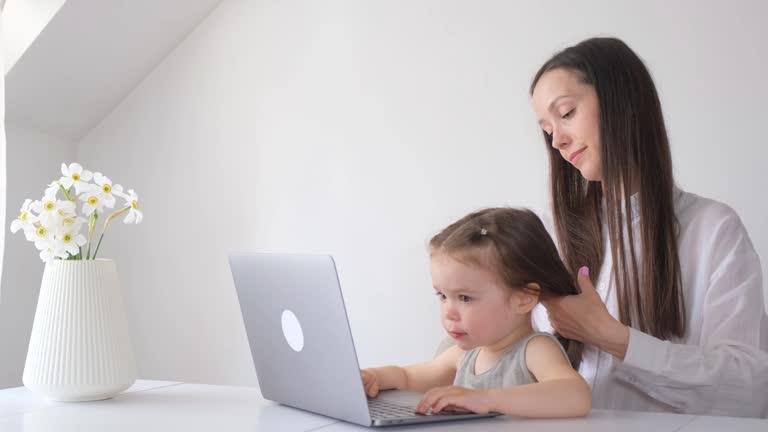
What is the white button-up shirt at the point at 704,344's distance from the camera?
129 cm

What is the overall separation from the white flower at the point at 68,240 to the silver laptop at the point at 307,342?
0.27 metres

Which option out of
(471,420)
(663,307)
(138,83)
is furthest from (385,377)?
(138,83)

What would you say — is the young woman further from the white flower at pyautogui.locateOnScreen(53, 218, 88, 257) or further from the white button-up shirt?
the white flower at pyautogui.locateOnScreen(53, 218, 88, 257)

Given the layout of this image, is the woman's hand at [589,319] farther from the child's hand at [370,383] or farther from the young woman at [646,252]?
the child's hand at [370,383]

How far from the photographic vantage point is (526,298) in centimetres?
119

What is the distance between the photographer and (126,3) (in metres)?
2.69

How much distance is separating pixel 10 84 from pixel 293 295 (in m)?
2.05

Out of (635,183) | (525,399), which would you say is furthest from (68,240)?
(635,183)

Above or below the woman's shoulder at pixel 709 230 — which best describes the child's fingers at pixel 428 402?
below

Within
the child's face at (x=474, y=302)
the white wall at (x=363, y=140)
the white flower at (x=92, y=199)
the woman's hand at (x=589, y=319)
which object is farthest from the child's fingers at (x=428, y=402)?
the white wall at (x=363, y=140)

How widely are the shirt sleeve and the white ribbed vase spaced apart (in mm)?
808

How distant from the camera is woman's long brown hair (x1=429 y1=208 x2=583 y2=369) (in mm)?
1168

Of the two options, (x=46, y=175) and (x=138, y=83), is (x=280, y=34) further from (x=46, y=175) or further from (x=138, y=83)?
(x=46, y=175)

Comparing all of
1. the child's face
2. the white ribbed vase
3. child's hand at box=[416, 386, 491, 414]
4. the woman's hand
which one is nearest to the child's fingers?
child's hand at box=[416, 386, 491, 414]
